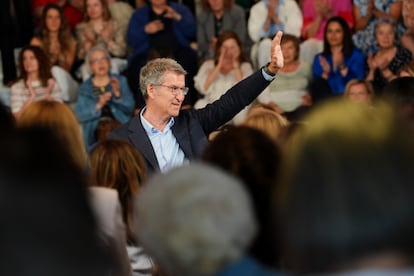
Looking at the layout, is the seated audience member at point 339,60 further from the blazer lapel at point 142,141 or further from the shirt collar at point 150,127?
the blazer lapel at point 142,141

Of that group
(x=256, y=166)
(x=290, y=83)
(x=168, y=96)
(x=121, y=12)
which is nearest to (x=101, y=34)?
(x=121, y=12)

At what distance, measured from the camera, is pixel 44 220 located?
2104mm

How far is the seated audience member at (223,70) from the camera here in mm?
9406

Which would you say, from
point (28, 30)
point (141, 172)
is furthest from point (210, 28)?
point (141, 172)

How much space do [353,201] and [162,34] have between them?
7.92 metres

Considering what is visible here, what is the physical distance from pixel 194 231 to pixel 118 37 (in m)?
7.96

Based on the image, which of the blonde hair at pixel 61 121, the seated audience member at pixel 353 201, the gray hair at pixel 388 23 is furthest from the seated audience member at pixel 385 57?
the seated audience member at pixel 353 201

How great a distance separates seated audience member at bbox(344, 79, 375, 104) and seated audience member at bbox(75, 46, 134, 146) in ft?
7.22

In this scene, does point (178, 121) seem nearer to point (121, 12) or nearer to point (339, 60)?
point (339, 60)

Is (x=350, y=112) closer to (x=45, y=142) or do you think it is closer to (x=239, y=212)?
(x=239, y=212)

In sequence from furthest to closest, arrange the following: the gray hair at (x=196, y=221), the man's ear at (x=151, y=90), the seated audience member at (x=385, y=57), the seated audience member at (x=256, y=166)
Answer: the seated audience member at (x=385, y=57)
the man's ear at (x=151, y=90)
the seated audience member at (x=256, y=166)
the gray hair at (x=196, y=221)

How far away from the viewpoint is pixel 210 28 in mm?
10062

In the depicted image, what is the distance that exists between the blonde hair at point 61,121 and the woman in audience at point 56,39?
548 cm

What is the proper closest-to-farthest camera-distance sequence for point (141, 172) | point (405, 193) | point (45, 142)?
point (405, 193) → point (45, 142) → point (141, 172)
